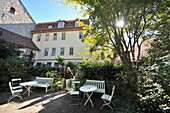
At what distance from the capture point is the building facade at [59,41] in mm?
16469

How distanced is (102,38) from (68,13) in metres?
3.13

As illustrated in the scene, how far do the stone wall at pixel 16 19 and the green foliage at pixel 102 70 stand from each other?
57.7ft

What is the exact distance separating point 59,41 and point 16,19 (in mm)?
9614

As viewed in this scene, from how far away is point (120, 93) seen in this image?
16.8 ft

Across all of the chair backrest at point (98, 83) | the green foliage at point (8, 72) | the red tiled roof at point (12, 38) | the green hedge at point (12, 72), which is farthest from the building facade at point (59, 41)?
the chair backrest at point (98, 83)

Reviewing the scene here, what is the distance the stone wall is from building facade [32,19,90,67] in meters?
2.00

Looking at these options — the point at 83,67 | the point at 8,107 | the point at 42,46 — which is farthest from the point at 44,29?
the point at 8,107

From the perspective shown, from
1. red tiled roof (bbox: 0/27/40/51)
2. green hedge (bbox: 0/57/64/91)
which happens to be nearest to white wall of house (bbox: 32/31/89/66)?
red tiled roof (bbox: 0/27/40/51)

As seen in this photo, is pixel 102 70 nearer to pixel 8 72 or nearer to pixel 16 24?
pixel 8 72

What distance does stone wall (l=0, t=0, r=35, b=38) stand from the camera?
14.2 m

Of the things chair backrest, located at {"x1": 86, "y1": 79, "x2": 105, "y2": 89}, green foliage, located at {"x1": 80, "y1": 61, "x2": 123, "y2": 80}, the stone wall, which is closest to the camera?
chair backrest, located at {"x1": 86, "y1": 79, "x2": 105, "y2": 89}

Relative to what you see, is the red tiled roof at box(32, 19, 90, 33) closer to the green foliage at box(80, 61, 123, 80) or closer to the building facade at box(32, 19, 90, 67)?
the building facade at box(32, 19, 90, 67)

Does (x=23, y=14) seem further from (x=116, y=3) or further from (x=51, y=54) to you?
(x=116, y=3)

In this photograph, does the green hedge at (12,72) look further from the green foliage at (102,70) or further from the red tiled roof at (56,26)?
the red tiled roof at (56,26)
